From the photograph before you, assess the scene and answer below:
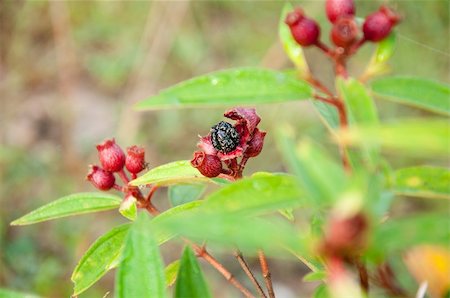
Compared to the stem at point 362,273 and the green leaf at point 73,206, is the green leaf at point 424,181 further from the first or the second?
the green leaf at point 73,206

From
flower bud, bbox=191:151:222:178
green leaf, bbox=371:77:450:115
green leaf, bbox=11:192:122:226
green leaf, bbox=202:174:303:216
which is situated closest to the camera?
green leaf, bbox=202:174:303:216

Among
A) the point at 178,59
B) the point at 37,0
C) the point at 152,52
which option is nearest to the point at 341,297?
the point at 152,52

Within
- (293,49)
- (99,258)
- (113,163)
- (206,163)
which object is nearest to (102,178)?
(113,163)

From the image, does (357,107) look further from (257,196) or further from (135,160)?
(135,160)

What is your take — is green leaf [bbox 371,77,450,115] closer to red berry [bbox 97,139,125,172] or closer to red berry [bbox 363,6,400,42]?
red berry [bbox 363,6,400,42]

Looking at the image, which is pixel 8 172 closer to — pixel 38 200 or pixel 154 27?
pixel 38 200

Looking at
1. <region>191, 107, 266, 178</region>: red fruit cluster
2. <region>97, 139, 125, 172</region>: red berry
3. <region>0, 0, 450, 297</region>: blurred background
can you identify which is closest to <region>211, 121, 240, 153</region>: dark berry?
<region>191, 107, 266, 178</region>: red fruit cluster
